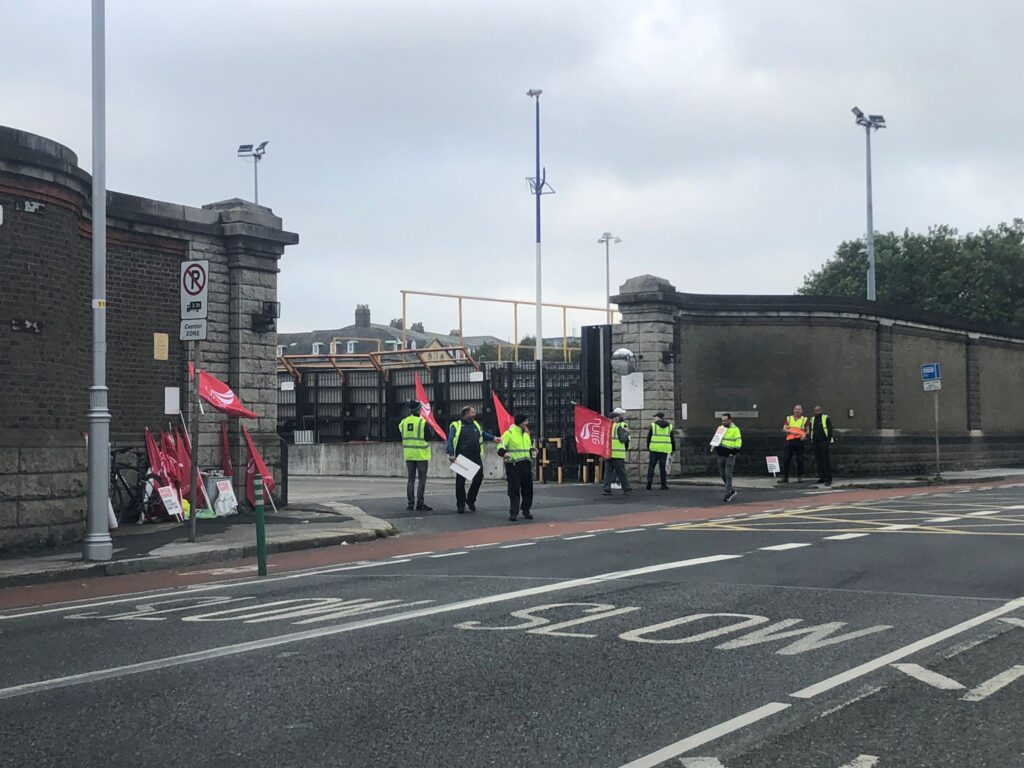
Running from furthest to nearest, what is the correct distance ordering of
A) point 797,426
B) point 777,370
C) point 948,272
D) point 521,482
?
1. point 948,272
2. point 777,370
3. point 797,426
4. point 521,482

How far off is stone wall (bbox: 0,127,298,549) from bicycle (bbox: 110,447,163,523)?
48 centimetres

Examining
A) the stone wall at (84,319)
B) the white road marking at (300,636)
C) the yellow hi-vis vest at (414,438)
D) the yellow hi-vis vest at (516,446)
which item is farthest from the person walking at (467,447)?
the white road marking at (300,636)

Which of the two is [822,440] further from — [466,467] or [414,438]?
[414,438]

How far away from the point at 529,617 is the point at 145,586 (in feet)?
15.2

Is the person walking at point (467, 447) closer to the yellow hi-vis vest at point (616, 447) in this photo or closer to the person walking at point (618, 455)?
the person walking at point (618, 455)

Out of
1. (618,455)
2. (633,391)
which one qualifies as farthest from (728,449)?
(633,391)

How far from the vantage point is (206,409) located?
18.1 metres

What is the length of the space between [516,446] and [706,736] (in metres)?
12.5

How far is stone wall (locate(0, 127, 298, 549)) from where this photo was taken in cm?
1323

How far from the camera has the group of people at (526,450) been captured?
57.4 ft

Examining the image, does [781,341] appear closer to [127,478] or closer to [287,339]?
[127,478]

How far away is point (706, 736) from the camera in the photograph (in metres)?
5.04

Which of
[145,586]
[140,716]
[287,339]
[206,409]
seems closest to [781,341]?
[206,409]

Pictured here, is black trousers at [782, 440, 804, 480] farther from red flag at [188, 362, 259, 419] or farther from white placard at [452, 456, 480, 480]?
red flag at [188, 362, 259, 419]
